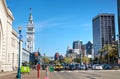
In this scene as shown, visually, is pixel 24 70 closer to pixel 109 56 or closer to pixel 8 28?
pixel 8 28

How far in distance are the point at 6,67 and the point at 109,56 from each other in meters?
93.6

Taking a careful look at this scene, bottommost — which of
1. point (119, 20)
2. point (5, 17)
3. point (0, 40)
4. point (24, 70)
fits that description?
point (24, 70)

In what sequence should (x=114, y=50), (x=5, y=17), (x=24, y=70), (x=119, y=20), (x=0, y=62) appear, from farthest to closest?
(x=119, y=20), (x=114, y=50), (x=5, y=17), (x=0, y=62), (x=24, y=70)

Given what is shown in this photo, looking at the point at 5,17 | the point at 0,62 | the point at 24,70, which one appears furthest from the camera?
the point at 5,17

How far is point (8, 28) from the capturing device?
234 ft

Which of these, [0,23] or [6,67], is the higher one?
[0,23]

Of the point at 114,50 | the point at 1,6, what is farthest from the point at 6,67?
the point at 114,50

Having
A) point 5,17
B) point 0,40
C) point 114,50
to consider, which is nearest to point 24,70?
point 0,40

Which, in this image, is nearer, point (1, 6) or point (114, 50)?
point (1, 6)

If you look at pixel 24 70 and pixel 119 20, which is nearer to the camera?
pixel 24 70

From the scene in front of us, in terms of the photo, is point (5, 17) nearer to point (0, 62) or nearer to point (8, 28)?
point (8, 28)

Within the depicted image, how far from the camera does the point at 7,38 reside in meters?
69.2

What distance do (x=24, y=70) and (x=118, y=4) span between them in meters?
134

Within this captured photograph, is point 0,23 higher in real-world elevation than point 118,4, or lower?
lower
